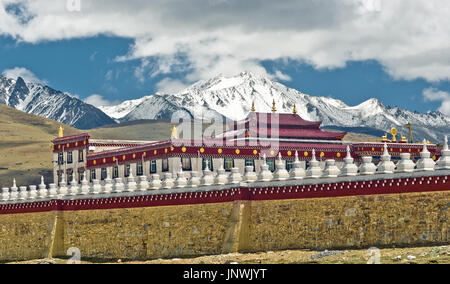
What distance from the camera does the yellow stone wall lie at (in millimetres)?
63438

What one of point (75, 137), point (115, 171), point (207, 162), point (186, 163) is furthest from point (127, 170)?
point (75, 137)

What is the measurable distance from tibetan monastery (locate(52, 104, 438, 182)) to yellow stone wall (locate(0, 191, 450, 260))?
932 cm

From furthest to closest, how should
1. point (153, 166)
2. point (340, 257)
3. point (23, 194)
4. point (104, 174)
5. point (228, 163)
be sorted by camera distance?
point (104, 174) < point (153, 166) < point (228, 163) < point (23, 194) < point (340, 257)

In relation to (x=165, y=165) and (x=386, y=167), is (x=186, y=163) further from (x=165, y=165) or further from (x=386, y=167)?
(x=386, y=167)

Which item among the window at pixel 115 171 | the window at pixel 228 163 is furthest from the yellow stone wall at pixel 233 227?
the window at pixel 228 163

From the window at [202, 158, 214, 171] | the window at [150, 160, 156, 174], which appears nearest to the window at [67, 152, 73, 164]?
the window at [150, 160, 156, 174]

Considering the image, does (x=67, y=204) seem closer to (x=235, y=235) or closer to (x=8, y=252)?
(x=8, y=252)

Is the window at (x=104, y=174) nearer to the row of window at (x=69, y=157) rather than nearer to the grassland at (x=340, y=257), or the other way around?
the row of window at (x=69, y=157)

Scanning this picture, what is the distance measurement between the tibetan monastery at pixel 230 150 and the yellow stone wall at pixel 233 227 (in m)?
9.32

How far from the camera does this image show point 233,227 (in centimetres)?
7381

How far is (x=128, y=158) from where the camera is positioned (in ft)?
353

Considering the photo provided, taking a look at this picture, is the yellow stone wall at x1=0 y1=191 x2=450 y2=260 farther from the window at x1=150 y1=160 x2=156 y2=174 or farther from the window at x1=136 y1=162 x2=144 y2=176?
the window at x1=150 y1=160 x2=156 y2=174

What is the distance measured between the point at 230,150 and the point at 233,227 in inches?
1191

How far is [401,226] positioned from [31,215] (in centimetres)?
4213
